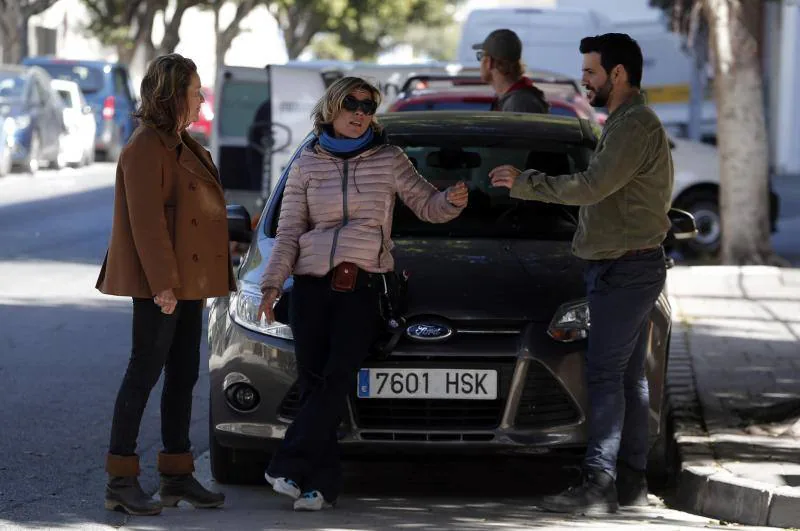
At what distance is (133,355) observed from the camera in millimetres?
6375

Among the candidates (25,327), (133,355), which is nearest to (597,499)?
(133,355)

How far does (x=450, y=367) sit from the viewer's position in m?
6.48

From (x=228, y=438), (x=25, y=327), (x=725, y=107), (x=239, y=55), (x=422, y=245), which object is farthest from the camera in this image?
(x=239, y=55)

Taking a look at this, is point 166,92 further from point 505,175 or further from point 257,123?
point 257,123

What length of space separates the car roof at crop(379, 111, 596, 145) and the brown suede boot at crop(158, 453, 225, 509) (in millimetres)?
1925

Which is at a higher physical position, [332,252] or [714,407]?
[332,252]

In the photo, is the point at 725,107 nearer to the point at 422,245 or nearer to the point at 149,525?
the point at 422,245

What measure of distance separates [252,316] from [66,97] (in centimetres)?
2641

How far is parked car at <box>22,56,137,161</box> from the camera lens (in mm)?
34969

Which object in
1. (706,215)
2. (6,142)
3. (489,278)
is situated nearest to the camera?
(489,278)

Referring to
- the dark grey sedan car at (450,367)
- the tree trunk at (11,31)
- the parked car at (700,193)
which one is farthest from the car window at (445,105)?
the tree trunk at (11,31)

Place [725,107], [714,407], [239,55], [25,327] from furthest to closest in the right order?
[239,55], [725,107], [25,327], [714,407]

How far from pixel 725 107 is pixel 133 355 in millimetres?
10089

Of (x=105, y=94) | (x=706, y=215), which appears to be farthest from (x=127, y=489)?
(x=105, y=94)
